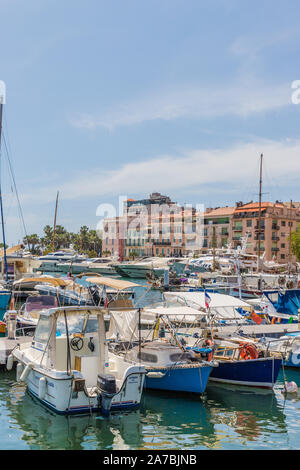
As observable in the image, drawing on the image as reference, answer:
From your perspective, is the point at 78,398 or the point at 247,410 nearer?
the point at 78,398

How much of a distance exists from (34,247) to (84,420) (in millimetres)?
136503

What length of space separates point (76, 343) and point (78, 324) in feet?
2.38

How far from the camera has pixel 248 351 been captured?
17812mm

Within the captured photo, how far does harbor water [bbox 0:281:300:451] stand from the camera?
40.5ft

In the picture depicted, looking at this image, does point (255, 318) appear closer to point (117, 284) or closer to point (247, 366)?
point (117, 284)

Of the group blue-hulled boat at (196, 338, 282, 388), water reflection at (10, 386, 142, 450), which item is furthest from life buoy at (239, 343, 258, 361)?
water reflection at (10, 386, 142, 450)

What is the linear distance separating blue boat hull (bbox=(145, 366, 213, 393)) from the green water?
0.33 m

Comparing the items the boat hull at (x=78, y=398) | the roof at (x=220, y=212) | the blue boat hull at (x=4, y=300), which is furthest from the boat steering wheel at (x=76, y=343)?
the roof at (x=220, y=212)

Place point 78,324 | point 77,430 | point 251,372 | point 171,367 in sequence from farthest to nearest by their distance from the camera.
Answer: point 251,372 → point 171,367 → point 78,324 → point 77,430

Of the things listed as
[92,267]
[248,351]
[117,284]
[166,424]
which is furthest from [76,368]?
[92,267]

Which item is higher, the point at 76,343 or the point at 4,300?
the point at 76,343

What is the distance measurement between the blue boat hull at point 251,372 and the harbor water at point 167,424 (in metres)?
0.50

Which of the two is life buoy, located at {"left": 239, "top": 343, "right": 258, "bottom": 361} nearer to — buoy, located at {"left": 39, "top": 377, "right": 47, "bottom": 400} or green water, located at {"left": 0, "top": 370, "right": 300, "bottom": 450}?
green water, located at {"left": 0, "top": 370, "right": 300, "bottom": 450}
